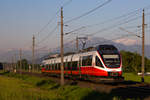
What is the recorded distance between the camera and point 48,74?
5575cm

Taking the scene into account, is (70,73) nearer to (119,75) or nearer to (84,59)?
(84,59)

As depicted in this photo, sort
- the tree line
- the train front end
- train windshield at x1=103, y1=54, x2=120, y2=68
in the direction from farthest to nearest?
the tree line < train windshield at x1=103, y1=54, x2=120, y2=68 < the train front end

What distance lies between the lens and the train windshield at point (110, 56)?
88.4 ft

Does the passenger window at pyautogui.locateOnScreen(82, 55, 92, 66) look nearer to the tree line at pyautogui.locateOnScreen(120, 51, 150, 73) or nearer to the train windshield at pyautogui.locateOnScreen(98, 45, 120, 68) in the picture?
the train windshield at pyautogui.locateOnScreen(98, 45, 120, 68)

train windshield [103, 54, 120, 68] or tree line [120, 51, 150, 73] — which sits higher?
train windshield [103, 54, 120, 68]

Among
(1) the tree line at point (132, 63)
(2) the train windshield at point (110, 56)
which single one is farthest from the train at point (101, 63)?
(1) the tree line at point (132, 63)

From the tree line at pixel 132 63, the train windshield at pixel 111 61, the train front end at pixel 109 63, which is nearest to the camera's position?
the train front end at pixel 109 63

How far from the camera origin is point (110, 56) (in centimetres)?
2727

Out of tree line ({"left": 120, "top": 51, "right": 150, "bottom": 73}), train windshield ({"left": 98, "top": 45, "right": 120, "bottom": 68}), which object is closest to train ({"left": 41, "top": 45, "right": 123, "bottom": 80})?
train windshield ({"left": 98, "top": 45, "right": 120, "bottom": 68})

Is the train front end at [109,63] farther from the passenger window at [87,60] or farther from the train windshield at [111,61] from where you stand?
the passenger window at [87,60]

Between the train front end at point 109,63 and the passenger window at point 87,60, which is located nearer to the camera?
the train front end at point 109,63

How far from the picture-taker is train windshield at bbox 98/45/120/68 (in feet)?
88.4

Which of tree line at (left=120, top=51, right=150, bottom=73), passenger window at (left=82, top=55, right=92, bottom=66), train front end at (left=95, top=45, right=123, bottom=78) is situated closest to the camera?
train front end at (left=95, top=45, right=123, bottom=78)

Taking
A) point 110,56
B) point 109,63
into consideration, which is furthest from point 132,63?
point 109,63
